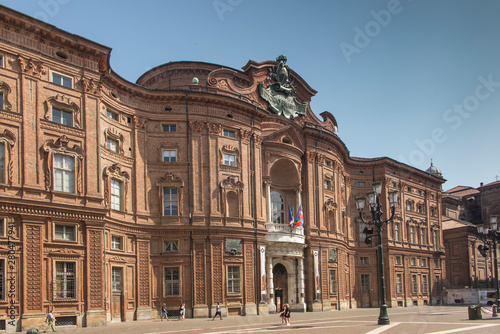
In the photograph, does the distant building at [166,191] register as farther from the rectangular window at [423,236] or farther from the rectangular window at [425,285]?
the rectangular window at [423,236]

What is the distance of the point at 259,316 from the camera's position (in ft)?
152

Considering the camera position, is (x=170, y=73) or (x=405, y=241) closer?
(x=170, y=73)

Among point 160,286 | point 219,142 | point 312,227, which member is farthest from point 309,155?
point 160,286

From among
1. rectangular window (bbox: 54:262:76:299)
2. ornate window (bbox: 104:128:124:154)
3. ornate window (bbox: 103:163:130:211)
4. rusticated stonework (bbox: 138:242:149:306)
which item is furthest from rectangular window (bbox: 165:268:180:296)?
rectangular window (bbox: 54:262:76:299)

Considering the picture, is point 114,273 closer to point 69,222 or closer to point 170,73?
point 69,222

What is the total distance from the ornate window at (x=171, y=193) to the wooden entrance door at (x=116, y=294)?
6.59 metres

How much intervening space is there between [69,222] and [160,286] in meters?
11.6

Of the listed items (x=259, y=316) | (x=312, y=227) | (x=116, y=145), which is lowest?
(x=259, y=316)

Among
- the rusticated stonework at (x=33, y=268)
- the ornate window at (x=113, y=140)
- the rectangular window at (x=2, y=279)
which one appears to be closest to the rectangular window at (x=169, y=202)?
the ornate window at (x=113, y=140)

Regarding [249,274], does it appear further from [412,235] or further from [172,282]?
[412,235]

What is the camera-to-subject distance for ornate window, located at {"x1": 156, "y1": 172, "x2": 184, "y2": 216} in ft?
150

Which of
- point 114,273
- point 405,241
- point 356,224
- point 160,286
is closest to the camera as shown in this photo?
point 114,273

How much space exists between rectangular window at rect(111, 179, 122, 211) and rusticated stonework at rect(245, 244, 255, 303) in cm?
1181

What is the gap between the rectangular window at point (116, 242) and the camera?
41000 millimetres
